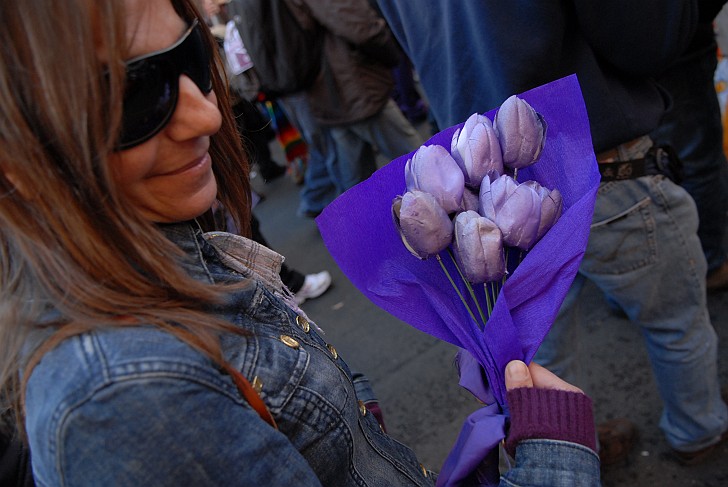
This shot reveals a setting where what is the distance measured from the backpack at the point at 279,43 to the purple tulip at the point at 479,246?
288 cm

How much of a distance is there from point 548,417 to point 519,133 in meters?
0.47

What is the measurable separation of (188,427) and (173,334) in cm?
12

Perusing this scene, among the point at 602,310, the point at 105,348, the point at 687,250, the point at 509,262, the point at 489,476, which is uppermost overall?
the point at 105,348

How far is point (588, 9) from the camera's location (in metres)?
1.52

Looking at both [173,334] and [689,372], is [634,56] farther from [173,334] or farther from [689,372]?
[173,334]

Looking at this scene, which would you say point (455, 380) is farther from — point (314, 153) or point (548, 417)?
point (314, 153)

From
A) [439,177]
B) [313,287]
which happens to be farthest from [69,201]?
[313,287]

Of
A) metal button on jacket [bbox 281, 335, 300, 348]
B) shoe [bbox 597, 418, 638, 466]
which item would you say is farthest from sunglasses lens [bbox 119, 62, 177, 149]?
shoe [bbox 597, 418, 638, 466]

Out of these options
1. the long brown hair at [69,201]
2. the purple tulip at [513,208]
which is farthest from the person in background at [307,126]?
the long brown hair at [69,201]

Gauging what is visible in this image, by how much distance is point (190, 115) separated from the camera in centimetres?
88

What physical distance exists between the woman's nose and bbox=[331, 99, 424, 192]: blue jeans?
315 cm

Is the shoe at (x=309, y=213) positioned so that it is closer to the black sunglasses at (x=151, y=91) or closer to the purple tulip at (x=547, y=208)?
the purple tulip at (x=547, y=208)

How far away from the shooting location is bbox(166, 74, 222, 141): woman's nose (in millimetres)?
868

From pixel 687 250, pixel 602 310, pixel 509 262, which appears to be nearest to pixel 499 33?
pixel 509 262
